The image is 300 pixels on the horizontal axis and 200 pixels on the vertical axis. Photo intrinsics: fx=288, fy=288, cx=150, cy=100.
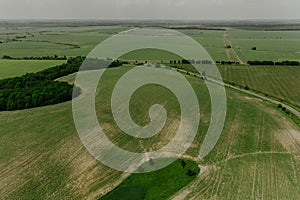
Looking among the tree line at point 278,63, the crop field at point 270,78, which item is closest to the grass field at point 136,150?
the crop field at point 270,78

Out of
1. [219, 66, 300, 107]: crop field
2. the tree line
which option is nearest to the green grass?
[219, 66, 300, 107]: crop field

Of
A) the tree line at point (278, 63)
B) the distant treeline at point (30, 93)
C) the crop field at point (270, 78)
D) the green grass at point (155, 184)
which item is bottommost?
the green grass at point (155, 184)

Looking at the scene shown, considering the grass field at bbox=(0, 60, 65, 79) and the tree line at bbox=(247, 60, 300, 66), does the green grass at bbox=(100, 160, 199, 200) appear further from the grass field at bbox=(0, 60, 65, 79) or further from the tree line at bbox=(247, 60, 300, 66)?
the tree line at bbox=(247, 60, 300, 66)

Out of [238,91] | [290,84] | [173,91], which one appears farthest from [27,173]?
[290,84]

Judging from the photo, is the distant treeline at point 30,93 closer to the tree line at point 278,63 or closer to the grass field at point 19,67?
the grass field at point 19,67

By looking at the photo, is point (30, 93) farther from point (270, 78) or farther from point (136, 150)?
point (270, 78)

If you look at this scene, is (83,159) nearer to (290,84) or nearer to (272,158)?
(272,158)
